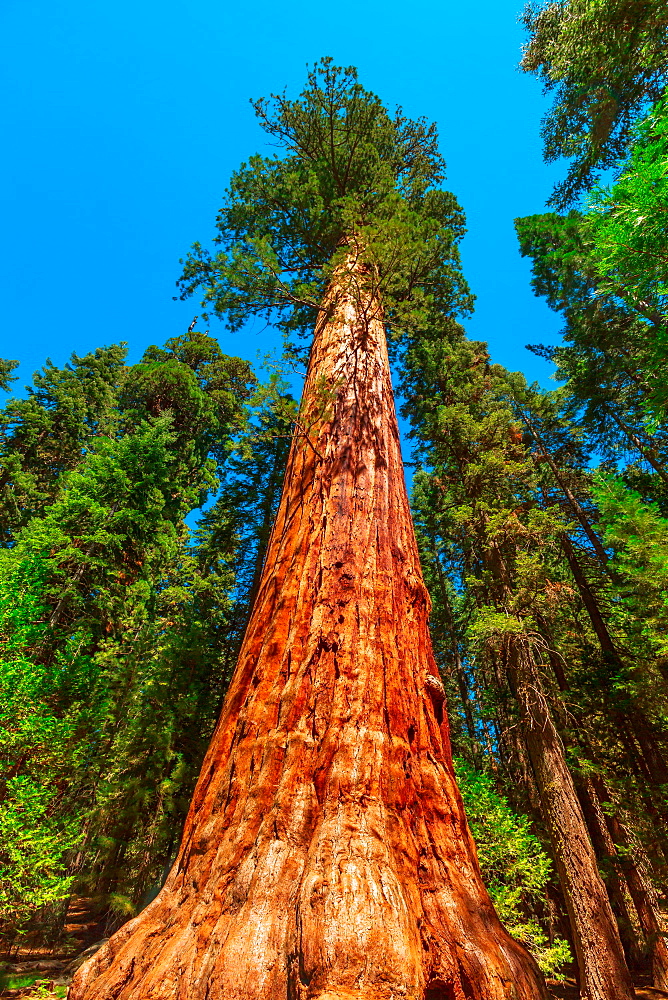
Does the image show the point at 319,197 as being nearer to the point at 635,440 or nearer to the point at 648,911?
the point at 635,440

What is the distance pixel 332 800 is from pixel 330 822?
76 mm

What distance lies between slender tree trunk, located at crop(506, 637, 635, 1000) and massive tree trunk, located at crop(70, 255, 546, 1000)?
5998 mm

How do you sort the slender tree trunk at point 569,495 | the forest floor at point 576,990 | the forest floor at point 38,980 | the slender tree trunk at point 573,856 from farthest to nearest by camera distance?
the slender tree trunk at point 569,495 < the forest floor at point 576,990 < the forest floor at point 38,980 < the slender tree trunk at point 573,856

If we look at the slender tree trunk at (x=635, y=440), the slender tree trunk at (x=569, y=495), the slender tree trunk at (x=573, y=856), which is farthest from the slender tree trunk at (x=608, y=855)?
the slender tree trunk at (x=635, y=440)

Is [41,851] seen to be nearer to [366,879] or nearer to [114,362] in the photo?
[366,879]

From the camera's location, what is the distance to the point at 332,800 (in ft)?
5.89

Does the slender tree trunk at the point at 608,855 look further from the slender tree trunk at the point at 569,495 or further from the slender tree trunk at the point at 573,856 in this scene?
the slender tree trunk at the point at 569,495

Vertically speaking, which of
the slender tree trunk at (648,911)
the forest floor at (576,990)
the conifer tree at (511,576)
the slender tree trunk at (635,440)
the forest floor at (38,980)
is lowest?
the forest floor at (576,990)

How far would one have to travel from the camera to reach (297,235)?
7.92 m

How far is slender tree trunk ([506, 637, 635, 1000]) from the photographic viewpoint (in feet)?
19.5

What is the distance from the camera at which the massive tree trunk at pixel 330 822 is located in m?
1.37

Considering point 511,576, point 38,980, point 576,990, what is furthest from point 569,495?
point 38,980

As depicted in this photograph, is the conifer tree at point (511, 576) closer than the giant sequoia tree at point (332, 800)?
No

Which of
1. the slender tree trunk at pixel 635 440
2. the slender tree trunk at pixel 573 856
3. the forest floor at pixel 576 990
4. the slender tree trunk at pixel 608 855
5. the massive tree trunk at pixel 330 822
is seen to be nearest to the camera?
the massive tree trunk at pixel 330 822
